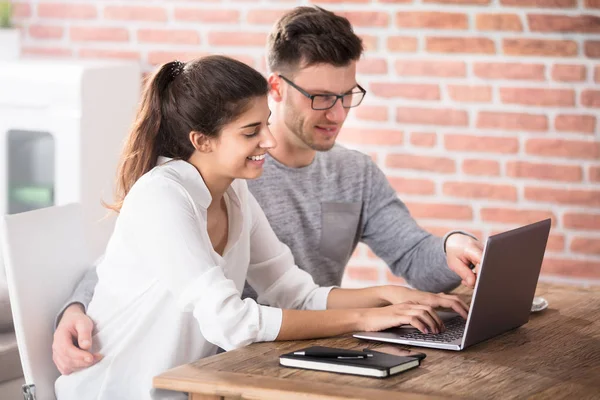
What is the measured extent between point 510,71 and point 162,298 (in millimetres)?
1993

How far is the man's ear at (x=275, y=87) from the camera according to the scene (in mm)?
2803

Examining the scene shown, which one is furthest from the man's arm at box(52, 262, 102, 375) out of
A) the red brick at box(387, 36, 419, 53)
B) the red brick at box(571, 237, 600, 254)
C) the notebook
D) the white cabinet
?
the red brick at box(571, 237, 600, 254)

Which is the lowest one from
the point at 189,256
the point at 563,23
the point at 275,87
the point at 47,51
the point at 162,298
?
the point at 162,298

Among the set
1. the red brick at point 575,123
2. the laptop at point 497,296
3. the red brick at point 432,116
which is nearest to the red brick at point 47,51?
the red brick at point 432,116

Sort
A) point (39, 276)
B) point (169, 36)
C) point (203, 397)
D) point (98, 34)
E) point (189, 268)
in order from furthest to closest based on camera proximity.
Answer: point (98, 34) → point (169, 36) → point (39, 276) → point (189, 268) → point (203, 397)

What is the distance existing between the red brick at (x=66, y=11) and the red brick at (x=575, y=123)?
1.98m

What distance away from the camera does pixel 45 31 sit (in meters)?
4.40

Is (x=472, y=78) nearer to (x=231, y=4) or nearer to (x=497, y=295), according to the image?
(x=231, y=4)

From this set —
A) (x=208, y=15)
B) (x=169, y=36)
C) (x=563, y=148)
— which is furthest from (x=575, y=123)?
(x=169, y=36)

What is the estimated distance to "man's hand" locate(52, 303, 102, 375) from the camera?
2.16 meters

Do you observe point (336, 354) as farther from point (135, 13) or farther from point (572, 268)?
point (135, 13)

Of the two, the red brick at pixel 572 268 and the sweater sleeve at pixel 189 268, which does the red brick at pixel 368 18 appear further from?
the sweater sleeve at pixel 189 268

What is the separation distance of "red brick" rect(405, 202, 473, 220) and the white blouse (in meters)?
1.61

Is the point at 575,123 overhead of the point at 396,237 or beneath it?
overhead
